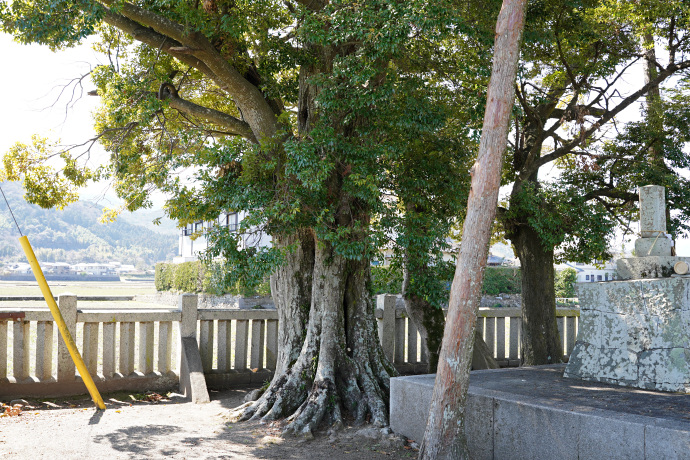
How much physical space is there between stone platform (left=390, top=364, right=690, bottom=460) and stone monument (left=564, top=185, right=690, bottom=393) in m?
0.23

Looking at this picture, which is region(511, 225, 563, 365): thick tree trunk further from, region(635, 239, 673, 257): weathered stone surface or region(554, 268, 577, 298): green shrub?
region(554, 268, 577, 298): green shrub

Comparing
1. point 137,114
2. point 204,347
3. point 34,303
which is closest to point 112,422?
point 204,347

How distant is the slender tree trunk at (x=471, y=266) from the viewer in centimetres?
496

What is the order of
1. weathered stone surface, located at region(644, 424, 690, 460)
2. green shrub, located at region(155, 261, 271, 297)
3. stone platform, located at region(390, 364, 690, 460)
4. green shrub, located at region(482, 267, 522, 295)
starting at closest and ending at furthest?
weathered stone surface, located at region(644, 424, 690, 460) < stone platform, located at region(390, 364, 690, 460) < green shrub, located at region(155, 261, 271, 297) < green shrub, located at region(482, 267, 522, 295)

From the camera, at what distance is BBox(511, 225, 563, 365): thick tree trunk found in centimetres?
1084

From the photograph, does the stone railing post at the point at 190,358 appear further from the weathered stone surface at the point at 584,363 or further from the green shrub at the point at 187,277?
the green shrub at the point at 187,277

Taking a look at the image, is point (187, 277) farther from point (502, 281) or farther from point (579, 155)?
point (579, 155)

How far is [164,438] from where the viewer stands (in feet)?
22.1

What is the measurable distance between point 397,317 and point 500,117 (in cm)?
626

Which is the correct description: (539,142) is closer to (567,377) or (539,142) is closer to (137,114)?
(567,377)

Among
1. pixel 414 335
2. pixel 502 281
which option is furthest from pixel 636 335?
pixel 502 281

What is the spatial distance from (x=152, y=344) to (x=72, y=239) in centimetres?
17325

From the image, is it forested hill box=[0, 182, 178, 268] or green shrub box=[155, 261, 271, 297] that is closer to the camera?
green shrub box=[155, 261, 271, 297]

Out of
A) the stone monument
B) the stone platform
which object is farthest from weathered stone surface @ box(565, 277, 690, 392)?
the stone platform
